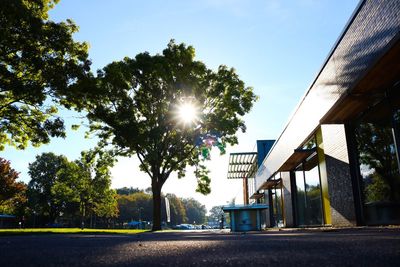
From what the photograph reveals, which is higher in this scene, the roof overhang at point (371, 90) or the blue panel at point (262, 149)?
the blue panel at point (262, 149)

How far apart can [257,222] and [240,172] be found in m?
29.6

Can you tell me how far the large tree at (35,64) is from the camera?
14.8 m

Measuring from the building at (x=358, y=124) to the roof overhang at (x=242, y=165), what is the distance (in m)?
22.6

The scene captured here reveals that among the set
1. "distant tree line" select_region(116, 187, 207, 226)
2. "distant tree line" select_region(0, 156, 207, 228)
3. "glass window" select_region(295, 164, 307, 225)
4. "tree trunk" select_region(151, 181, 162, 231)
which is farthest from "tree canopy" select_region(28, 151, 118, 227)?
"distant tree line" select_region(116, 187, 207, 226)

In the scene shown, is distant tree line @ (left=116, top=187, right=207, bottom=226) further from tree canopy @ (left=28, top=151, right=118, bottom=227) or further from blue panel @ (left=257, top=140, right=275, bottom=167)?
blue panel @ (left=257, top=140, right=275, bottom=167)

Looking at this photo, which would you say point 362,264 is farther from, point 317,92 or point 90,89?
point 90,89

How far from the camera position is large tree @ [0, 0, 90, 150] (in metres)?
14.8

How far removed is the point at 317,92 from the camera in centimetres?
1438

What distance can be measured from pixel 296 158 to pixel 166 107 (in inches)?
353

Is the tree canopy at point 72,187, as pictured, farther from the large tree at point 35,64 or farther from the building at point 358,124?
the building at point 358,124

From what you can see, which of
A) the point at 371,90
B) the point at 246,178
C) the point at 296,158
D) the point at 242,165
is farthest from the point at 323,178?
the point at 246,178

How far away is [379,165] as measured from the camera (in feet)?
34.9

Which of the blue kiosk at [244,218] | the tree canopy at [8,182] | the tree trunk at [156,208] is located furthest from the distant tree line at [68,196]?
the blue kiosk at [244,218]

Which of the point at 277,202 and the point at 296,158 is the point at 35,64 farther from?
the point at 277,202
